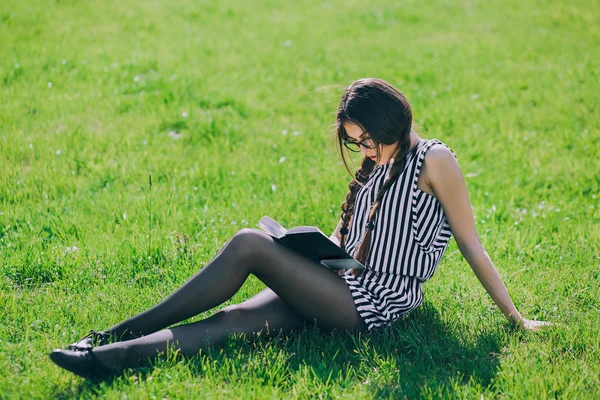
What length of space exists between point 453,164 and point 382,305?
919mm

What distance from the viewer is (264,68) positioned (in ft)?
29.4

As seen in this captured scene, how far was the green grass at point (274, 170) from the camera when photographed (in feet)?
12.4

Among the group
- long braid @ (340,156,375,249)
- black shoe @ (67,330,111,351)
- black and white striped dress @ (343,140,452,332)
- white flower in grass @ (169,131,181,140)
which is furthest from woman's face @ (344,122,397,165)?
white flower in grass @ (169,131,181,140)

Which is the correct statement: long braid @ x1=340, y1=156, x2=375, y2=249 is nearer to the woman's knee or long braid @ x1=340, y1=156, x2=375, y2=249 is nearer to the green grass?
the green grass

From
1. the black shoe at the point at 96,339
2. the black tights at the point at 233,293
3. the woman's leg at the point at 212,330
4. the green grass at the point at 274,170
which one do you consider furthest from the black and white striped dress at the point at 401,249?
the black shoe at the point at 96,339

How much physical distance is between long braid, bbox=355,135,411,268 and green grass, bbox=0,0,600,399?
0.48m

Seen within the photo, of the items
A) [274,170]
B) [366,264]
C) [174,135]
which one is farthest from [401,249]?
[174,135]

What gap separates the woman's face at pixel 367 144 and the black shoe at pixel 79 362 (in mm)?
1870

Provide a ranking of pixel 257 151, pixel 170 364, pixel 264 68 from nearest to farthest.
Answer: pixel 170 364 → pixel 257 151 → pixel 264 68

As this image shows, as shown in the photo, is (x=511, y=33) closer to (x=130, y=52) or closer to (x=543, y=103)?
(x=543, y=103)

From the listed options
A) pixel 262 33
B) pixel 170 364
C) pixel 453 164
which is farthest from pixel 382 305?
pixel 262 33

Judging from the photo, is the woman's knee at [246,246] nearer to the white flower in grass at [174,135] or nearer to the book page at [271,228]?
the book page at [271,228]

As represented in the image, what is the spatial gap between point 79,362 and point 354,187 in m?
1.99

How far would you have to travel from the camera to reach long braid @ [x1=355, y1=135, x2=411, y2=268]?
156 inches
